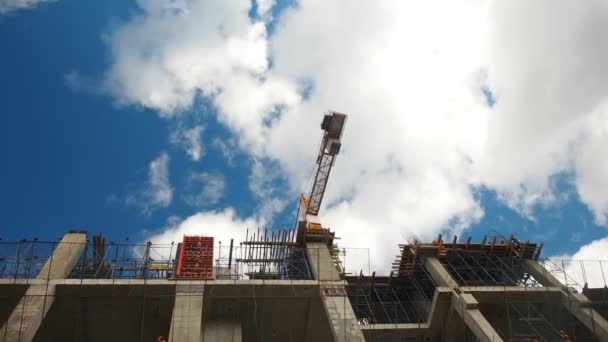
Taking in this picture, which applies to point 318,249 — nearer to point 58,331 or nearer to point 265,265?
point 265,265

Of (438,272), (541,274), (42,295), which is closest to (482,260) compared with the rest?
(541,274)

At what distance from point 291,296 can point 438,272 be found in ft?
30.3

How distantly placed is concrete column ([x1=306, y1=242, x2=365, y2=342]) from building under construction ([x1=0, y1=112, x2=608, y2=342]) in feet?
0.20

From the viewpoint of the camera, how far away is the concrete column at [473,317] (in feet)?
70.9

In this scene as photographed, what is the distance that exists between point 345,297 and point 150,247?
11.4 metres

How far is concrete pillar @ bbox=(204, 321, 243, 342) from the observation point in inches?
930

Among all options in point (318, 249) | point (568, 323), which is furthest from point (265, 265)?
point (568, 323)

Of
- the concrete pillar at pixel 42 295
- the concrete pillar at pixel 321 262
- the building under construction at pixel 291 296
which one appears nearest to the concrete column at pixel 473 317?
the building under construction at pixel 291 296

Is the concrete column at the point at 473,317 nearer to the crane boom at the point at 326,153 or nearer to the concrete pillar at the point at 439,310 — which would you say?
the concrete pillar at the point at 439,310

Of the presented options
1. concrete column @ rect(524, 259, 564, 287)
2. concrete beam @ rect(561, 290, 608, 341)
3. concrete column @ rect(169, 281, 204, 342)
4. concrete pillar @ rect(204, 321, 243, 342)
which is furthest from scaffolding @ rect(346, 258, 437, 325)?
concrete column @ rect(169, 281, 204, 342)

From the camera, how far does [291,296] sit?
23750 mm

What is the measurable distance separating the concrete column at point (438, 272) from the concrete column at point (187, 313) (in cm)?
1352

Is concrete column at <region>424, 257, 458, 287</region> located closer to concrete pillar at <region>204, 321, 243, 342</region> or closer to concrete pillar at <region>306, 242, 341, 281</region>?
concrete pillar at <region>306, 242, 341, 281</region>

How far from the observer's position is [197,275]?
23.8 meters
